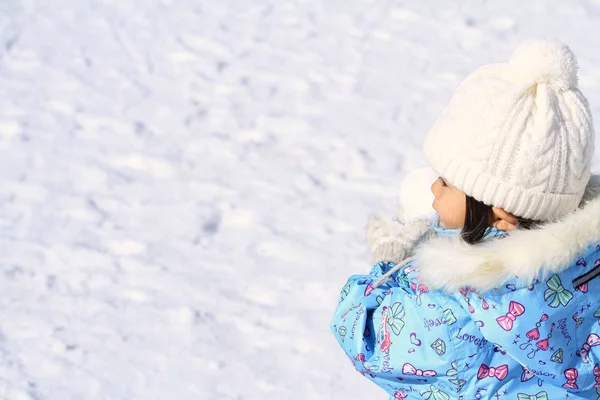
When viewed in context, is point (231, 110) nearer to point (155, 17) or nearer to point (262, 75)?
point (262, 75)

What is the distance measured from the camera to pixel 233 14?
4695 mm

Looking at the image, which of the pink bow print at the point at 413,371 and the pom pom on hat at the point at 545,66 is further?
the pink bow print at the point at 413,371

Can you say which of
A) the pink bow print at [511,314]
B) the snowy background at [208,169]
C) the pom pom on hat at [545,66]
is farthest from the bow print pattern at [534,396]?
the snowy background at [208,169]

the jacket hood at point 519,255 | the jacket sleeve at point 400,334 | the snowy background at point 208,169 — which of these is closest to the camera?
the jacket hood at point 519,255

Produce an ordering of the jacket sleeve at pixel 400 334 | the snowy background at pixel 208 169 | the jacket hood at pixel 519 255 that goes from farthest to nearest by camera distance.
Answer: the snowy background at pixel 208 169, the jacket sleeve at pixel 400 334, the jacket hood at pixel 519 255

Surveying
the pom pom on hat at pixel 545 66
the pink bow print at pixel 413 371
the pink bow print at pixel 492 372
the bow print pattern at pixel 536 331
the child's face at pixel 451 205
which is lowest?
the pink bow print at pixel 413 371

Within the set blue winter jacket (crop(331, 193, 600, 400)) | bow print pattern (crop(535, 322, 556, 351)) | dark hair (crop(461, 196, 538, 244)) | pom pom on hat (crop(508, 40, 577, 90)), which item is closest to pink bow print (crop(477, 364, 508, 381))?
blue winter jacket (crop(331, 193, 600, 400))

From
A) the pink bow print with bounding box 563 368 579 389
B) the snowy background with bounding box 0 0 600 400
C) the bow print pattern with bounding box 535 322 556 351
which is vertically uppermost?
the bow print pattern with bounding box 535 322 556 351

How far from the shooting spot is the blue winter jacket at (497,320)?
54.1 inches

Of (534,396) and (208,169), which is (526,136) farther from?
(208,169)

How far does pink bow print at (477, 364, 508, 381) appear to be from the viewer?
58.8 inches

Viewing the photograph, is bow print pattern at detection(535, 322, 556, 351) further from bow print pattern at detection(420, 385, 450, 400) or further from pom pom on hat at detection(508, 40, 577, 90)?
pom pom on hat at detection(508, 40, 577, 90)

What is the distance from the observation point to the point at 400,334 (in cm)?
152

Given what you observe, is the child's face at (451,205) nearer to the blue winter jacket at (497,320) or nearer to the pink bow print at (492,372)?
the blue winter jacket at (497,320)
